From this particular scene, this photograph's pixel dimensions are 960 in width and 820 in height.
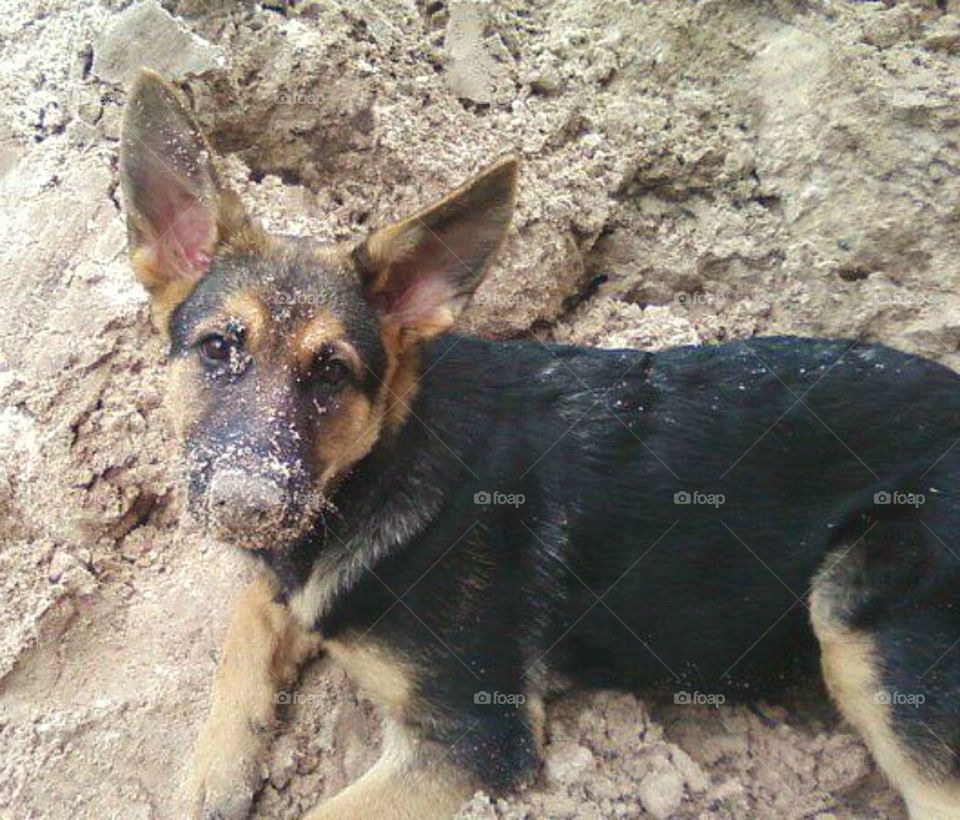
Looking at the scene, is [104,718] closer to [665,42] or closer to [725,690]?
[725,690]

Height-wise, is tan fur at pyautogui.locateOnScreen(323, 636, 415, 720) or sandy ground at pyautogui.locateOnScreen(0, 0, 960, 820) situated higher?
sandy ground at pyautogui.locateOnScreen(0, 0, 960, 820)

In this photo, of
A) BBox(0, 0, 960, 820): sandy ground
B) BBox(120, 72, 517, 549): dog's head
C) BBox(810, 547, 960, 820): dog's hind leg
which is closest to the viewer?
BBox(120, 72, 517, 549): dog's head

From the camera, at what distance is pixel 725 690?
152 inches

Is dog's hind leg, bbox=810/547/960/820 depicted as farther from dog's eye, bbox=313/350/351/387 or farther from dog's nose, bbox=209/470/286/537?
dog's nose, bbox=209/470/286/537

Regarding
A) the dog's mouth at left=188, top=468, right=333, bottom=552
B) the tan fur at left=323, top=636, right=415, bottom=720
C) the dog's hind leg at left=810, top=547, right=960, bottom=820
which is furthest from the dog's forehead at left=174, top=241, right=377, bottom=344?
the dog's hind leg at left=810, top=547, right=960, bottom=820

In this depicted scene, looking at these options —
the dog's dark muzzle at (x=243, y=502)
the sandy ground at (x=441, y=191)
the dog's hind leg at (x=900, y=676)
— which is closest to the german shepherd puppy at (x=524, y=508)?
the dog's hind leg at (x=900, y=676)

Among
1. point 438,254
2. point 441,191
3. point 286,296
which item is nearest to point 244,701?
point 286,296

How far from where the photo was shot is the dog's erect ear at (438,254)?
10.4 ft

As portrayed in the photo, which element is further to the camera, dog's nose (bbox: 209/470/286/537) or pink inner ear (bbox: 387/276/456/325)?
pink inner ear (bbox: 387/276/456/325)

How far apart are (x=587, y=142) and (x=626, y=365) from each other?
76.5 inches

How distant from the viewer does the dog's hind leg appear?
338 centimetres

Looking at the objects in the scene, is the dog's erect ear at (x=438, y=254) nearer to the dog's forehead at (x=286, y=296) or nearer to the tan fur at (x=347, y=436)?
the dog's forehead at (x=286, y=296)

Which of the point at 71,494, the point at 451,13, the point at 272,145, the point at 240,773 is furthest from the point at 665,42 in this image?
the point at 240,773

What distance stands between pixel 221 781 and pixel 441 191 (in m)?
3.17
